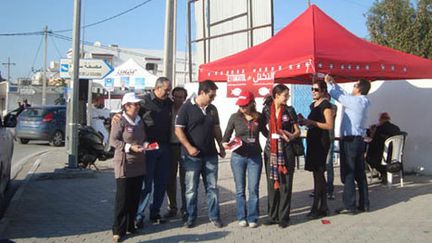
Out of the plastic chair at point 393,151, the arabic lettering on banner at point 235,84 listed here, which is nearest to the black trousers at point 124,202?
the arabic lettering on banner at point 235,84

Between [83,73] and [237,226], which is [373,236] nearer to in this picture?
[237,226]

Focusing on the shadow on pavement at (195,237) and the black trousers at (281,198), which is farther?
the black trousers at (281,198)

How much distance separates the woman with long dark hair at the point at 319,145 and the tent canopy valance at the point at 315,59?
0.46 metres

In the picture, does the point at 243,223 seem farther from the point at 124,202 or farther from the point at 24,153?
the point at 24,153

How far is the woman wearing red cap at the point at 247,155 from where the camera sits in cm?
656

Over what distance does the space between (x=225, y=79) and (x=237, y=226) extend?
3.09 meters

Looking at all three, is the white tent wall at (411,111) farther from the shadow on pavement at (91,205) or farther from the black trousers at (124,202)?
the black trousers at (124,202)

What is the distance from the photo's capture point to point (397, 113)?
11.2 metres

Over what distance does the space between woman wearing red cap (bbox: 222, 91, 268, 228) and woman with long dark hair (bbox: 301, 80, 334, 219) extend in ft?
2.99

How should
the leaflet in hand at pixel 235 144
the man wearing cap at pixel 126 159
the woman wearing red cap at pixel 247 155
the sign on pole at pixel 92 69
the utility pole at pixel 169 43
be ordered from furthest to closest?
1. the sign on pole at pixel 92 69
2. the utility pole at pixel 169 43
3. the woman wearing red cap at pixel 247 155
4. the leaflet in hand at pixel 235 144
5. the man wearing cap at pixel 126 159

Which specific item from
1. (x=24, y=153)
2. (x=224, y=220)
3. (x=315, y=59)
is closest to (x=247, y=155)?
(x=224, y=220)

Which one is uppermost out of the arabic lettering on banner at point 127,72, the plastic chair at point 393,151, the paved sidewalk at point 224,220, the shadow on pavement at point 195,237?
the arabic lettering on banner at point 127,72

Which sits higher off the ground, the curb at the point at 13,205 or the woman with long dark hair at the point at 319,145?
the woman with long dark hair at the point at 319,145

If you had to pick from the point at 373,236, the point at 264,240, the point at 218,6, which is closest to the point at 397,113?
the point at 373,236
